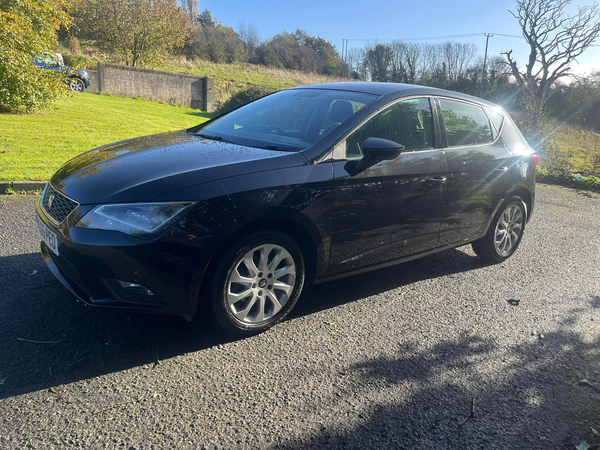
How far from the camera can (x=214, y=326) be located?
3.16m

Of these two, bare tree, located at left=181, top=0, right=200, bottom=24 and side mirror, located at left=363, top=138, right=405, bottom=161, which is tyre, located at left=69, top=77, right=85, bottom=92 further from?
bare tree, located at left=181, top=0, right=200, bottom=24

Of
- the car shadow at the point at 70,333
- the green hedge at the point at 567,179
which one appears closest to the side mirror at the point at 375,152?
the car shadow at the point at 70,333

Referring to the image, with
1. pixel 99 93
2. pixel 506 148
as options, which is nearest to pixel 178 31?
pixel 99 93

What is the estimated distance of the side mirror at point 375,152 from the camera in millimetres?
3335

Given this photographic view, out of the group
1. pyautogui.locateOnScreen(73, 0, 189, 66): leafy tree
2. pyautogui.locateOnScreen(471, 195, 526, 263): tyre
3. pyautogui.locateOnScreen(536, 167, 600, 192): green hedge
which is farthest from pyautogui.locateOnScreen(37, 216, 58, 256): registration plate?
pyautogui.locateOnScreen(73, 0, 189, 66): leafy tree

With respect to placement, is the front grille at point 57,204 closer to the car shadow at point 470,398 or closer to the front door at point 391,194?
the front door at point 391,194

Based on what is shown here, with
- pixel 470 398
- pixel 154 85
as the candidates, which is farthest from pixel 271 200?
pixel 154 85

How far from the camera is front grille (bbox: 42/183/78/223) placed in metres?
2.92

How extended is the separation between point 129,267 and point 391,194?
2055 millimetres

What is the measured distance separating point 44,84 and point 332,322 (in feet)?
37.6

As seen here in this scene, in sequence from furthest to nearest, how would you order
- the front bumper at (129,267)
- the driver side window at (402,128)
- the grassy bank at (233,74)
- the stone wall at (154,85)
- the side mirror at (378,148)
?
the grassy bank at (233,74) < the stone wall at (154,85) < the driver side window at (402,128) < the side mirror at (378,148) < the front bumper at (129,267)

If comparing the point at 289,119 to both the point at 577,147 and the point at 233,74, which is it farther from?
the point at 233,74

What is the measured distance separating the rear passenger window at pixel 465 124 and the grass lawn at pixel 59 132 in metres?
5.58

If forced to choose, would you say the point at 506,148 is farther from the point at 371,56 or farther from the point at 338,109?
the point at 371,56
